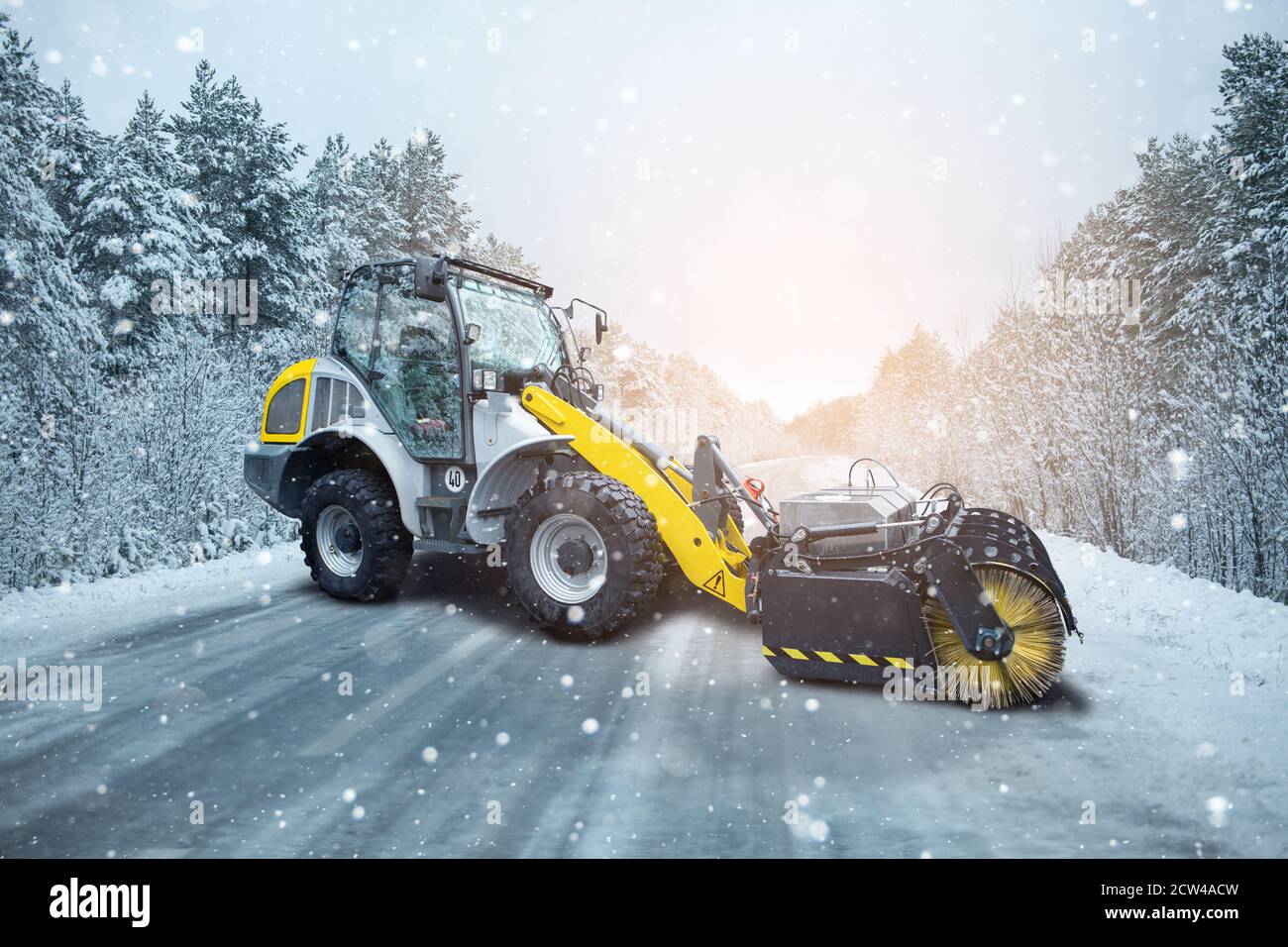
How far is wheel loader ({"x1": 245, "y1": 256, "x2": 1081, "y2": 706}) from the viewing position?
429 centimetres

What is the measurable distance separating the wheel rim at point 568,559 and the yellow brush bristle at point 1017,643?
89.7 inches

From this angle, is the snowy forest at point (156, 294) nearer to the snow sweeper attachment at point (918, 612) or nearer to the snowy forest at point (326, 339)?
the snowy forest at point (326, 339)

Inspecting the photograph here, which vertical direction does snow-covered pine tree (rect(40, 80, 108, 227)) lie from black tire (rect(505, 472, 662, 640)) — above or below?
above

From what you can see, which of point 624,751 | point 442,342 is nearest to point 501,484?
point 442,342

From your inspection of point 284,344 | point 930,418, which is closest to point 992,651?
point 930,418

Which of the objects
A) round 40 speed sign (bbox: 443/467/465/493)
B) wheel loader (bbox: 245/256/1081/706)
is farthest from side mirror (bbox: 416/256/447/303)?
round 40 speed sign (bbox: 443/467/465/493)

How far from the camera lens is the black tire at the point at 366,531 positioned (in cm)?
695

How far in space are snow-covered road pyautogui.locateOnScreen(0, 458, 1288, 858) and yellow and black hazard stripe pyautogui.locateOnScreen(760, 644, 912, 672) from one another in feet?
0.69

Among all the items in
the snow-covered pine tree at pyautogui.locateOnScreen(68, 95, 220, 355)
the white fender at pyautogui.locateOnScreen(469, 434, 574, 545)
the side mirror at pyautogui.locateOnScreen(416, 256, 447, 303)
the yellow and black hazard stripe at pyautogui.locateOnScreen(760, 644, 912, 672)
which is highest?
the snow-covered pine tree at pyautogui.locateOnScreen(68, 95, 220, 355)

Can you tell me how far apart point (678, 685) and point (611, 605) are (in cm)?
89

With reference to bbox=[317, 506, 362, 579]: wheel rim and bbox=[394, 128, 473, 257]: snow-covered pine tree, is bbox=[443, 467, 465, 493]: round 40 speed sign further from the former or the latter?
bbox=[394, 128, 473, 257]: snow-covered pine tree

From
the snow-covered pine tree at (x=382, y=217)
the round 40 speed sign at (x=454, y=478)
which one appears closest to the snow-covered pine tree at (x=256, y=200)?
the snow-covered pine tree at (x=382, y=217)

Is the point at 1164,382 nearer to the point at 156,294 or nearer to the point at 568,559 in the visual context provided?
the point at 568,559

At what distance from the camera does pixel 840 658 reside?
4383 mm
